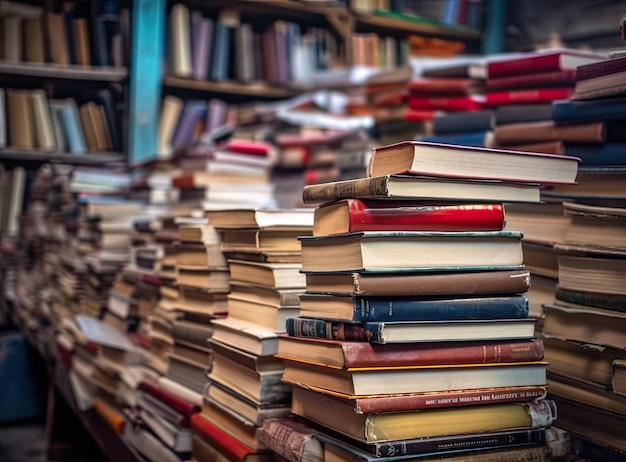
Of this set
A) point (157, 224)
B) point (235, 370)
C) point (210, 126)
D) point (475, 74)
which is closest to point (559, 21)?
point (210, 126)

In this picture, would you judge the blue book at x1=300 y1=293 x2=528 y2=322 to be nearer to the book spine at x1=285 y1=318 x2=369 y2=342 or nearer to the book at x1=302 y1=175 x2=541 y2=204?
the book spine at x1=285 y1=318 x2=369 y2=342

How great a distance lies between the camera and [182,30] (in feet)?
14.1

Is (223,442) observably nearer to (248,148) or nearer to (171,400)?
(171,400)

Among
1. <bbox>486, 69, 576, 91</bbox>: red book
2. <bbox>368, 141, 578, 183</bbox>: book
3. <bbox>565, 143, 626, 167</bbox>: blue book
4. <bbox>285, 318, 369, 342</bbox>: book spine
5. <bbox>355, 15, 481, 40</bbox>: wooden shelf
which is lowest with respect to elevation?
<bbox>285, 318, 369, 342</bbox>: book spine

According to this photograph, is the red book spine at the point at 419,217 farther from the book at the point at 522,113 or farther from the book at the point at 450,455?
the book at the point at 522,113

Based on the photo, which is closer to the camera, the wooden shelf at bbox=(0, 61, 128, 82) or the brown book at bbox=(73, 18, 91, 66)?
the wooden shelf at bbox=(0, 61, 128, 82)

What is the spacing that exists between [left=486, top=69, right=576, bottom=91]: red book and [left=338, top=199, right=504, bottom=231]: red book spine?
0.65 metres

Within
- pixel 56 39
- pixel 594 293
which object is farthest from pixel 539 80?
pixel 56 39

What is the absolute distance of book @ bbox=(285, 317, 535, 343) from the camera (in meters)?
1.06

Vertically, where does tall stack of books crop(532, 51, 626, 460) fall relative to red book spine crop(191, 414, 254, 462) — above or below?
above

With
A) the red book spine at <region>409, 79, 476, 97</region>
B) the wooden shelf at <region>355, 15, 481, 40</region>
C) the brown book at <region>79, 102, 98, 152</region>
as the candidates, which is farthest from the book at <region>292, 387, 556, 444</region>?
the wooden shelf at <region>355, 15, 481, 40</region>

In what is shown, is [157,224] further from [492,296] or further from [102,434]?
[492,296]

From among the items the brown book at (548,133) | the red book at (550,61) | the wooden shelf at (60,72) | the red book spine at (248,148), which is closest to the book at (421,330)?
the brown book at (548,133)

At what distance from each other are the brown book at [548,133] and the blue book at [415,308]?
0.33 m
